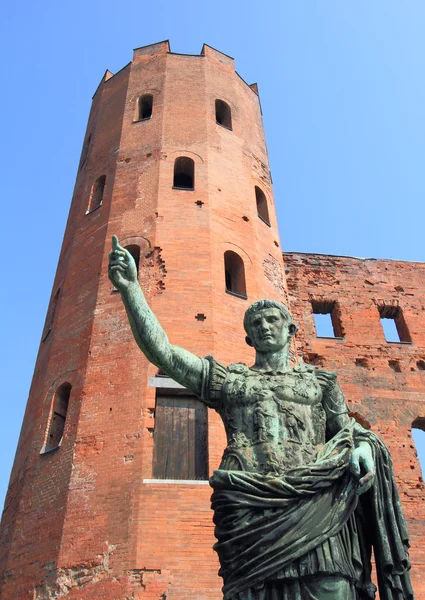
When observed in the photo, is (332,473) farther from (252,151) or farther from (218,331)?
(252,151)

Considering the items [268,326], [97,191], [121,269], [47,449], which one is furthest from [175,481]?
[97,191]

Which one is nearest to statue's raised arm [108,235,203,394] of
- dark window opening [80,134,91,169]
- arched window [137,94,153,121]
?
arched window [137,94,153,121]

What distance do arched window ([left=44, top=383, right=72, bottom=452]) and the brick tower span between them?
0.02m

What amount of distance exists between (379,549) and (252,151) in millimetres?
14024

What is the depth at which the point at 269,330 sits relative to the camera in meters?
3.96

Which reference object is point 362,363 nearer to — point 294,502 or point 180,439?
point 180,439

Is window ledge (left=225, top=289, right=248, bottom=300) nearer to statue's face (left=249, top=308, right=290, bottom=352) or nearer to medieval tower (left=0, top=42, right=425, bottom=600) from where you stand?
medieval tower (left=0, top=42, right=425, bottom=600)

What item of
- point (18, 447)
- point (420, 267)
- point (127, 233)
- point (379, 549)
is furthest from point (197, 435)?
point (420, 267)

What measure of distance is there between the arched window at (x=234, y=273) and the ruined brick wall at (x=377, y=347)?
298 cm

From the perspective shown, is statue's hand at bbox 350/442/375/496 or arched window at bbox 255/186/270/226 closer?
statue's hand at bbox 350/442/375/496

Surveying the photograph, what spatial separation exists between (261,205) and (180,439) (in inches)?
297

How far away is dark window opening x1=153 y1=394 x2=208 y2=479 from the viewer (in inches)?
383

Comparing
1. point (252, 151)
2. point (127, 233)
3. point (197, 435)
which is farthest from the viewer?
point (252, 151)

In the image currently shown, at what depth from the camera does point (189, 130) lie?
15.3 metres
